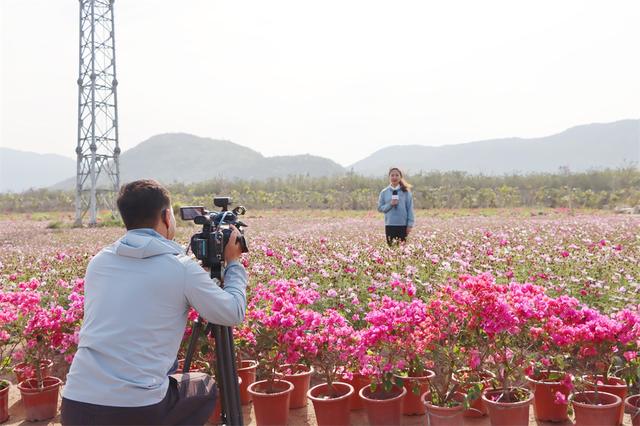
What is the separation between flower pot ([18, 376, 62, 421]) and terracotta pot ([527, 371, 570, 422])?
114 inches

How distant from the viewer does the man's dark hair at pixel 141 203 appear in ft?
7.42

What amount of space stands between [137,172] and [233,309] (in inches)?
7581

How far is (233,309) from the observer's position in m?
2.25

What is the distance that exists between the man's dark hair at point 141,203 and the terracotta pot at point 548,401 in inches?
92.0

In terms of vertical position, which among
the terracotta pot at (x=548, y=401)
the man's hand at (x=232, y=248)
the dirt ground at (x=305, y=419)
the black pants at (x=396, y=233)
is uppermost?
the man's hand at (x=232, y=248)

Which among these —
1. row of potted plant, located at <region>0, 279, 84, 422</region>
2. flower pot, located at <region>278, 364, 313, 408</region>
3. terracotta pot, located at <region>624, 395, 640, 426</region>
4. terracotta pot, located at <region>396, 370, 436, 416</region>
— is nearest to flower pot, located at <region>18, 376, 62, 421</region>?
row of potted plant, located at <region>0, 279, 84, 422</region>

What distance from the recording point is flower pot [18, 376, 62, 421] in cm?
349

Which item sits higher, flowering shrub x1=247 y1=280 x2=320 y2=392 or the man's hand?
the man's hand

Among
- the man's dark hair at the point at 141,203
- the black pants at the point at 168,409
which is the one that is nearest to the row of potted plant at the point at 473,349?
the black pants at the point at 168,409

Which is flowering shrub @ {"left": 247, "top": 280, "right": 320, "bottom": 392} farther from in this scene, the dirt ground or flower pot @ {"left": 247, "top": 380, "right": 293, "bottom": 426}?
the dirt ground

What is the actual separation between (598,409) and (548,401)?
39cm

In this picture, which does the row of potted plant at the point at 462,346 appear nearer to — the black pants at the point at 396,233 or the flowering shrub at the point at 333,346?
the flowering shrub at the point at 333,346

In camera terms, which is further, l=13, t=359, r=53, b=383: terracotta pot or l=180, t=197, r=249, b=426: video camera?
l=13, t=359, r=53, b=383: terracotta pot

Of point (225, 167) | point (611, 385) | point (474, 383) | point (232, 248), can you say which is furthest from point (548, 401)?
point (225, 167)
